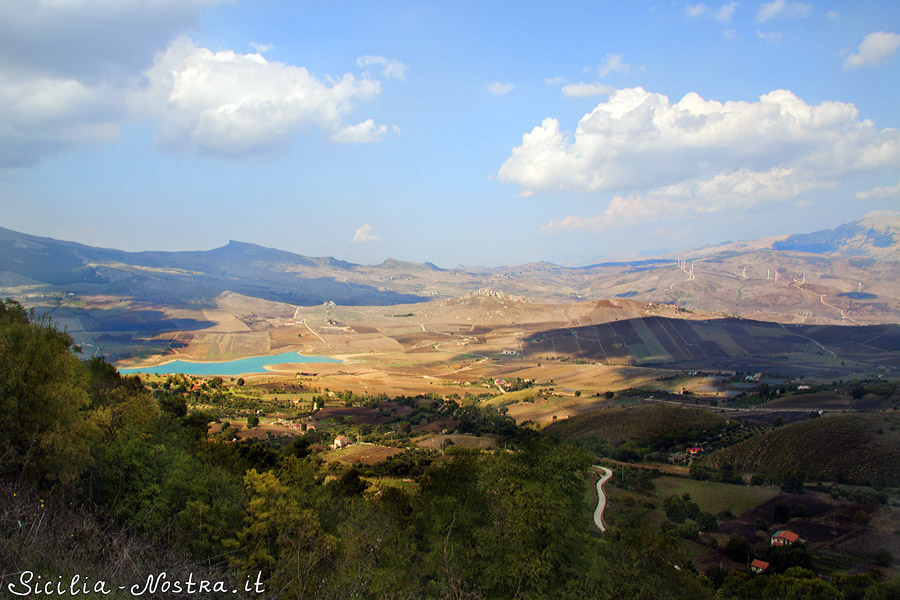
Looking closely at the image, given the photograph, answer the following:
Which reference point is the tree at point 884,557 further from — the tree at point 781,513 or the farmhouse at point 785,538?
the tree at point 781,513

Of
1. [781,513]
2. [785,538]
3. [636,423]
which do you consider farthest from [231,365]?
[785,538]

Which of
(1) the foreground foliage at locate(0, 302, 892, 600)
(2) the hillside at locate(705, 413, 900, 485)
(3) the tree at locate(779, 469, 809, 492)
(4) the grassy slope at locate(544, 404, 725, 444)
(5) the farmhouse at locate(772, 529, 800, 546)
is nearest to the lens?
(1) the foreground foliage at locate(0, 302, 892, 600)

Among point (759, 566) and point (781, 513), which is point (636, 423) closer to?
point (781, 513)

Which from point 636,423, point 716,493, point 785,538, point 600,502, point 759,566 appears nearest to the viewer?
point 759,566

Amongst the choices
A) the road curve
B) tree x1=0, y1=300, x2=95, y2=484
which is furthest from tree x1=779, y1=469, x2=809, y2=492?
tree x1=0, y1=300, x2=95, y2=484

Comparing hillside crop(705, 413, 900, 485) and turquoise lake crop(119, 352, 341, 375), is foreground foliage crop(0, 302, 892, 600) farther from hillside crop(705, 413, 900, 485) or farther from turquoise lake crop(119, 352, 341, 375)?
turquoise lake crop(119, 352, 341, 375)

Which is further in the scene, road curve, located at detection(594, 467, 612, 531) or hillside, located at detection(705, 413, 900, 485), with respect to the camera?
hillside, located at detection(705, 413, 900, 485)
